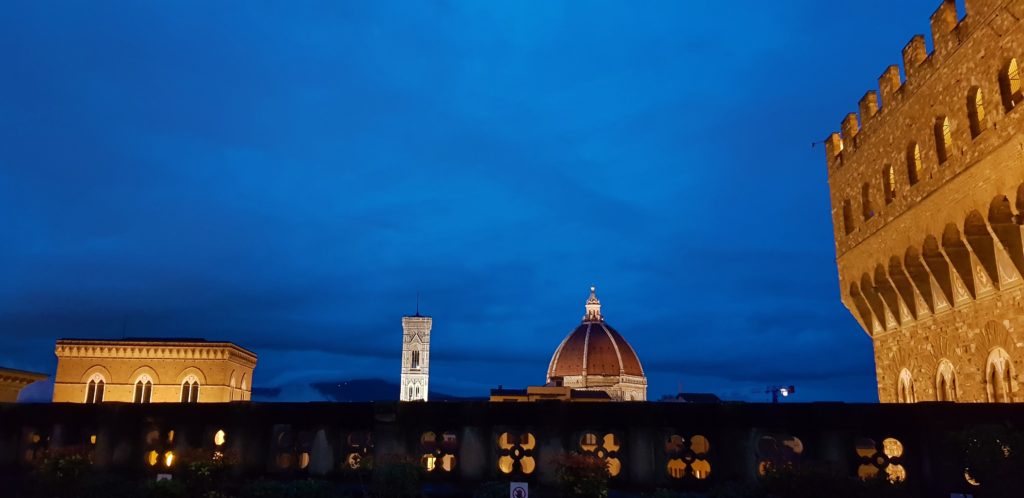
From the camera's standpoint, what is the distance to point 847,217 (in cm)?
2936

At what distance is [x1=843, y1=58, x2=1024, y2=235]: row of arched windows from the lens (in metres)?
16.6

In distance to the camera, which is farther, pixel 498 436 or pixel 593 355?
pixel 593 355

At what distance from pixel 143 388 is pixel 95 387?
13.4 feet

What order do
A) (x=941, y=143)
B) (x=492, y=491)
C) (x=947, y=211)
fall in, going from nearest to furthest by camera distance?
1. (x=492, y=491)
2. (x=947, y=211)
3. (x=941, y=143)

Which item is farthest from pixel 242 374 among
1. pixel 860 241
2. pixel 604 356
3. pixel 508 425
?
pixel 604 356

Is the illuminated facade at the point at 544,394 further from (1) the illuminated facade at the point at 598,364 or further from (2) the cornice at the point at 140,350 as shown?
(2) the cornice at the point at 140,350

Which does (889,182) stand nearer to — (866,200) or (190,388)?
(866,200)

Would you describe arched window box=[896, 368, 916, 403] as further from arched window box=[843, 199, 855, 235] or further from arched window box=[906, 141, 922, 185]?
arched window box=[906, 141, 922, 185]

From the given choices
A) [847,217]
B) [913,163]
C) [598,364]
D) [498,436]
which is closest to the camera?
[498,436]

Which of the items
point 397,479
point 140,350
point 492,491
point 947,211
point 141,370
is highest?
point 947,211

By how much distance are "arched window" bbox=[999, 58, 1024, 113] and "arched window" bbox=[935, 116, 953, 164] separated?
2961mm

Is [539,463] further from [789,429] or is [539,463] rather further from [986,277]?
[986,277]

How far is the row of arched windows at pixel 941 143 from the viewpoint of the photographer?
1664 centimetres

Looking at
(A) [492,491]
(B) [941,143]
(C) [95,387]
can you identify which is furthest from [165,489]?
(C) [95,387]
